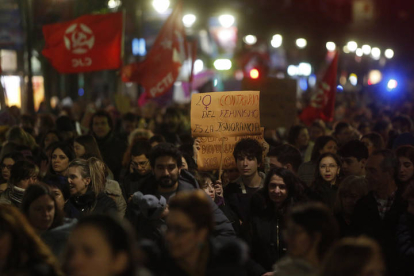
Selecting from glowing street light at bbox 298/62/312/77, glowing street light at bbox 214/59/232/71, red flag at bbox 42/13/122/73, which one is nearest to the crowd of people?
red flag at bbox 42/13/122/73

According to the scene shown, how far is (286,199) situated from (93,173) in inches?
77.4

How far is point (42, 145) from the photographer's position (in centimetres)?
1205

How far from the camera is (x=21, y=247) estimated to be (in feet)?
14.2

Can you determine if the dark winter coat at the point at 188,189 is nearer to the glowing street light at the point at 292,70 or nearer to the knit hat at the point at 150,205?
the knit hat at the point at 150,205

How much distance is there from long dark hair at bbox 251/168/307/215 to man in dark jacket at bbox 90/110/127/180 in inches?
185

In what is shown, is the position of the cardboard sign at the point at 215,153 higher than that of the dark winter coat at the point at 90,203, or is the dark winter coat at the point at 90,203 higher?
the cardboard sign at the point at 215,153

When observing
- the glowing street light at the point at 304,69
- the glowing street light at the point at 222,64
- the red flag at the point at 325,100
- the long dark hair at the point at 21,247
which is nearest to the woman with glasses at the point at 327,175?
the long dark hair at the point at 21,247

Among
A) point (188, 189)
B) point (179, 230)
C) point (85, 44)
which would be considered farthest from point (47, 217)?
point (85, 44)

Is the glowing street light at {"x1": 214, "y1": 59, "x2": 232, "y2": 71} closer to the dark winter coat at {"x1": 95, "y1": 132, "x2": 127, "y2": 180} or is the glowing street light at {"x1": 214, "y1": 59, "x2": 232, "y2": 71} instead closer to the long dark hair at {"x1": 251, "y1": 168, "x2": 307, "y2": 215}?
the dark winter coat at {"x1": 95, "y1": 132, "x2": 127, "y2": 180}

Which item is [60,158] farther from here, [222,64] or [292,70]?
[292,70]

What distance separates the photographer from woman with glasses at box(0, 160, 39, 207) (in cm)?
745

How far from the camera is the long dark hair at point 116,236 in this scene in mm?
3869

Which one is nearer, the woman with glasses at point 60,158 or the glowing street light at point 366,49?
the woman with glasses at point 60,158

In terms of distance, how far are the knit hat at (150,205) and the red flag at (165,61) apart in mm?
9420
